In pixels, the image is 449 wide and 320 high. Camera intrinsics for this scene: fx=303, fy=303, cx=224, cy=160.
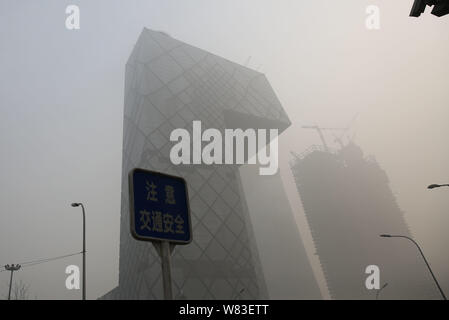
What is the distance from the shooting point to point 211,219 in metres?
38.1

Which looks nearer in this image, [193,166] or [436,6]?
[436,6]

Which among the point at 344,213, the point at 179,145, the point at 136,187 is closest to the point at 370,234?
the point at 344,213

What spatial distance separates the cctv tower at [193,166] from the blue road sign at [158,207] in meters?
29.8

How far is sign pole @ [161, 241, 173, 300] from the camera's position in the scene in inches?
116

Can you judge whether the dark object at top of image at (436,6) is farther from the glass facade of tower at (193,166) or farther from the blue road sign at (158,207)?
the glass facade of tower at (193,166)

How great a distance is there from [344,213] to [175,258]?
96.0m

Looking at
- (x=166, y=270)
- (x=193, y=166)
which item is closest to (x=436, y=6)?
(x=166, y=270)

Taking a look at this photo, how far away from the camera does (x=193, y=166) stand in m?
41.0

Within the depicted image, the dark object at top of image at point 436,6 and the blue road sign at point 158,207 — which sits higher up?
the dark object at top of image at point 436,6

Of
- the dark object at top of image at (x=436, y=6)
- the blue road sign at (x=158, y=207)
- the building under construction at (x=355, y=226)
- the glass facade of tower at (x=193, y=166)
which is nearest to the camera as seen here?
the blue road sign at (x=158, y=207)

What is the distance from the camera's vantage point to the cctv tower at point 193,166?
3391cm

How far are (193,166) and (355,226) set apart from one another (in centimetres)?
9078

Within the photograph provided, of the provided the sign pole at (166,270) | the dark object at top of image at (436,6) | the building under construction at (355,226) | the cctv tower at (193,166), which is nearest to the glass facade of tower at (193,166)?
the cctv tower at (193,166)

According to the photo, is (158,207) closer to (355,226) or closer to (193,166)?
(193,166)
